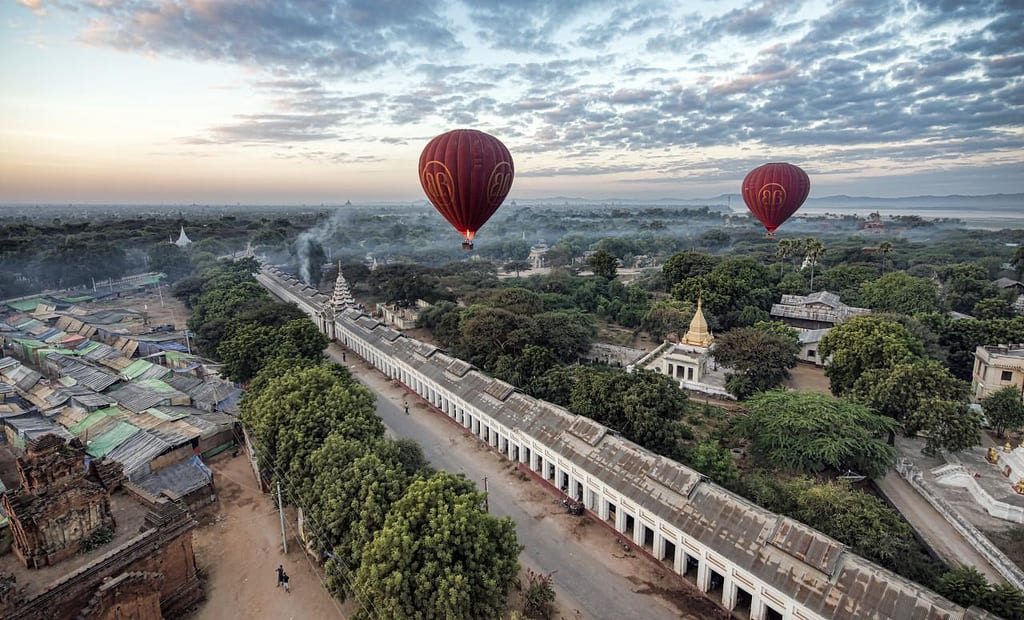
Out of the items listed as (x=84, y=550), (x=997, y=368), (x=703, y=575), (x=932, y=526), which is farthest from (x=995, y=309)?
(x=84, y=550)

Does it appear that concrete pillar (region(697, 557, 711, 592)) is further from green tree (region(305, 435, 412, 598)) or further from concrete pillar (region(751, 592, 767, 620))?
green tree (region(305, 435, 412, 598))

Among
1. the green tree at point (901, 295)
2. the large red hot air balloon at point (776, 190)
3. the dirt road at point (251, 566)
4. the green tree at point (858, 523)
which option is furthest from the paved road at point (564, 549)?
the green tree at point (901, 295)

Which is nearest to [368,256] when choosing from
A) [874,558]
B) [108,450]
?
[108,450]

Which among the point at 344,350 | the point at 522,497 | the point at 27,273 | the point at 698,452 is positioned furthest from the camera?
the point at 27,273

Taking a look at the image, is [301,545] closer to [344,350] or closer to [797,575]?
[797,575]

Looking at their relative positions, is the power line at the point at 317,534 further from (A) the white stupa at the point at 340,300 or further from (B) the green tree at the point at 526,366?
(A) the white stupa at the point at 340,300

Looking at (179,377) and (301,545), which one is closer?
(301,545)

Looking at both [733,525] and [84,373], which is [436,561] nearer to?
[733,525]

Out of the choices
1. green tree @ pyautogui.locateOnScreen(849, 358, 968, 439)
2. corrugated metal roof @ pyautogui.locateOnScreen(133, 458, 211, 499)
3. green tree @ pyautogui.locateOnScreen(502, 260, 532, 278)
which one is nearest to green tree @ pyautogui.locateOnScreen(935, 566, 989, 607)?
green tree @ pyautogui.locateOnScreen(849, 358, 968, 439)
